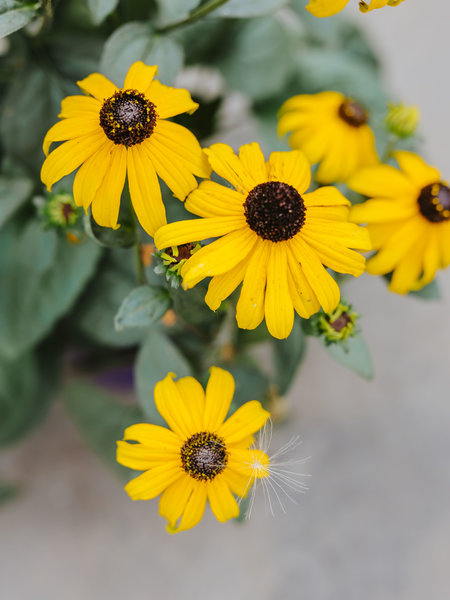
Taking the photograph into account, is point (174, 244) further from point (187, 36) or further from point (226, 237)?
point (187, 36)

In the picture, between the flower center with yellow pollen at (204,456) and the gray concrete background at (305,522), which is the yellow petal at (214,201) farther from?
the gray concrete background at (305,522)

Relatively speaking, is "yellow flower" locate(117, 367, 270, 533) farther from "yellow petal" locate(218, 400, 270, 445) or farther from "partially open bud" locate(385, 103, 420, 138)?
"partially open bud" locate(385, 103, 420, 138)

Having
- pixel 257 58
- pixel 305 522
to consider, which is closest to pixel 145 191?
pixel 257 58

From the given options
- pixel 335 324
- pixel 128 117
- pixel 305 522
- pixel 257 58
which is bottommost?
pixel 305 522

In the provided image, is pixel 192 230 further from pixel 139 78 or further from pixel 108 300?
pixel 108 300

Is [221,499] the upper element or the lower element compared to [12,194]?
lower

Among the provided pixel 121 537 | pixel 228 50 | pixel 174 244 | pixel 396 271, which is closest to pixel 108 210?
pixel 174 244

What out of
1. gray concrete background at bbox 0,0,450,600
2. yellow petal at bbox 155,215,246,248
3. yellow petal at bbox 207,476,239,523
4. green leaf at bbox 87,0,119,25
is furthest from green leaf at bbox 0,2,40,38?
gray concrete background at bbox 0,0,450,600
